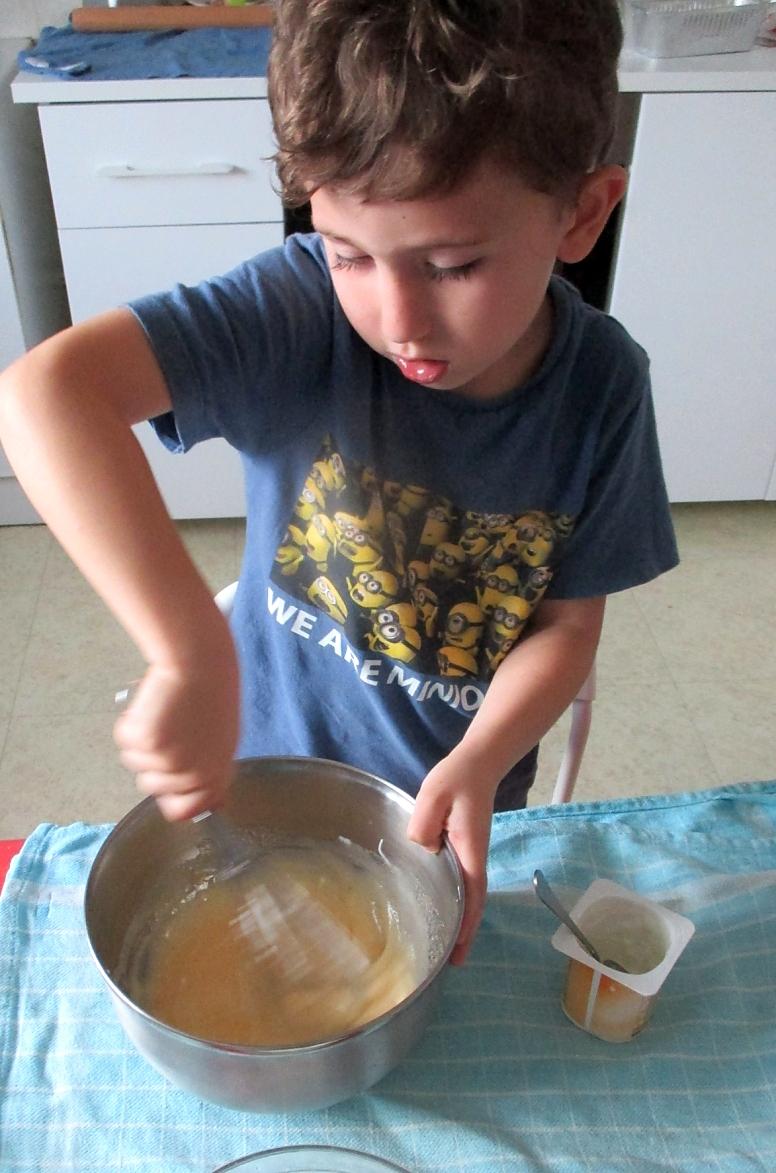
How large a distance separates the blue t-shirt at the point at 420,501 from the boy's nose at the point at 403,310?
0.12 meters

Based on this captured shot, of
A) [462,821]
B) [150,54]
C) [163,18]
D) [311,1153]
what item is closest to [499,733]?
[462,821]

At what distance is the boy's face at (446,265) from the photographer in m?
0.55

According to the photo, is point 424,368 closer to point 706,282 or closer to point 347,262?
point 347,262

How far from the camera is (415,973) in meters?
0.65

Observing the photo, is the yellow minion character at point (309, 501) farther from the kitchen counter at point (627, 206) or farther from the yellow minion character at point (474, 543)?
the kitchen counter at point (627, 206)

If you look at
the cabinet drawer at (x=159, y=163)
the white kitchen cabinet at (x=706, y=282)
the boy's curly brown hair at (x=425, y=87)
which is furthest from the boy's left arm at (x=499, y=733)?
the white kitchen cabinet at (x=706, y=282)

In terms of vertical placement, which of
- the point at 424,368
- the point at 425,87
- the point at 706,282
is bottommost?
the point at 706,282

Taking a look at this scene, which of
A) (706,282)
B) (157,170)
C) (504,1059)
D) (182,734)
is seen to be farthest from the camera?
(706,282)

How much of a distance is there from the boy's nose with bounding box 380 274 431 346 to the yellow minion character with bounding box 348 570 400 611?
22 centimetres

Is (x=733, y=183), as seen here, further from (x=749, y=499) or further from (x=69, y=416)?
(x=69, y=416)

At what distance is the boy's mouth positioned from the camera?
629 mm

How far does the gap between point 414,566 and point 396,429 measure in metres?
0.10

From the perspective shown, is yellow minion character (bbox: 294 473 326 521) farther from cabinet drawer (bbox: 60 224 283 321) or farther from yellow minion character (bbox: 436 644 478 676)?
cabinet drawer (bbox: 60 224 283 321)

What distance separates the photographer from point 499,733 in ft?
2.37
